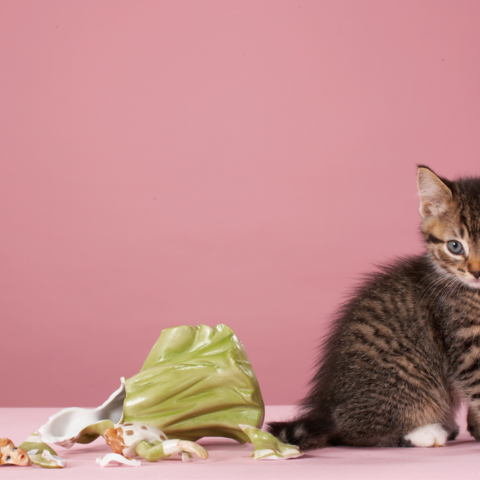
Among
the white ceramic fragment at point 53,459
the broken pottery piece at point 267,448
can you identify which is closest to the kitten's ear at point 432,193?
the broken pottery piece at point 267,448

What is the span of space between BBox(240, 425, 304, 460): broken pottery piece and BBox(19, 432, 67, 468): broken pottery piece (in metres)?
0.38

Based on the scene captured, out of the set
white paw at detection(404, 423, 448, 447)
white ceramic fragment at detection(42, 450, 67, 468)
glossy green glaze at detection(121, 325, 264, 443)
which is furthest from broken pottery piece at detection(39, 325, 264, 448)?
white paw at detection(404, 423, 448, 447)

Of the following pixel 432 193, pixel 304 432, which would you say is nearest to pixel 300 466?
pixel 304 432

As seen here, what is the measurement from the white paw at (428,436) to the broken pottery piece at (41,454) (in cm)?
87

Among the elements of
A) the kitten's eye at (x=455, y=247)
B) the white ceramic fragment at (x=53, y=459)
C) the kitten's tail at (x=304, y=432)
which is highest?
the kitten's eye at (x=455, y=247)

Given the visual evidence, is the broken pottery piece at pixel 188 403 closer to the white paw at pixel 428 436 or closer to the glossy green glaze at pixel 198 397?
the glossy green glaze at pixel 198 397

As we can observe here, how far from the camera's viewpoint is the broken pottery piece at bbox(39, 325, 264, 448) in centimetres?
128

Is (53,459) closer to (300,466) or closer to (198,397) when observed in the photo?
(198,397)

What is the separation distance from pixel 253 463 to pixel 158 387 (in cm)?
30

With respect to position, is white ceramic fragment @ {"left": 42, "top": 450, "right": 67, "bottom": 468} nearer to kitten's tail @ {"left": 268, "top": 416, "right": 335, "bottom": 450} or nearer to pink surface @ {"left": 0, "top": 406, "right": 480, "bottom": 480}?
pink surface @ {"left": 0, "top": 406, "right": 480, "bottom": 480}

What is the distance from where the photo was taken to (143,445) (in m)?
1.14

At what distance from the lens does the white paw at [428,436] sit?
143 cm

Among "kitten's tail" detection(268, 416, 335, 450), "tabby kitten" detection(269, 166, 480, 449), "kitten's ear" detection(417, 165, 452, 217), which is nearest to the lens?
"kitten's tail" detection(268, 416, 335, 450)

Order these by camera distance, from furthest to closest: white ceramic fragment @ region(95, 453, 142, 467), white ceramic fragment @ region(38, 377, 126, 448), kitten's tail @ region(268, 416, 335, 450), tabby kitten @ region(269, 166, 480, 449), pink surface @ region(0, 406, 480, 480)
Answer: tabby kitten @ region(269, 166, 480, 449) → kitten's tail @ region(268, 416, 335, 450) → white ceramic fragment @ region(38, 377, 126, 448) → white ceramic fragment @ region(95, 453, 142, 467) → pink surface @ region(0, 406, 480, 480)
